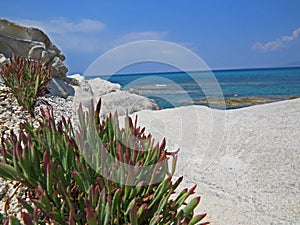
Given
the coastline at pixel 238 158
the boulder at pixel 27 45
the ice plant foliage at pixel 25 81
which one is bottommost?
the coastline at pixel 238 158

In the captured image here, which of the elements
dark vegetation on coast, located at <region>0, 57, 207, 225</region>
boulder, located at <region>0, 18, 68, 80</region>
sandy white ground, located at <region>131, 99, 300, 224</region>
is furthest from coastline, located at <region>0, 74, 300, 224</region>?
boulder, located at <region>0, 18, 68, 80</region>

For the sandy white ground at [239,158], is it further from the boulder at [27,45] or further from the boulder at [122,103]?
the boulder at [27,45]

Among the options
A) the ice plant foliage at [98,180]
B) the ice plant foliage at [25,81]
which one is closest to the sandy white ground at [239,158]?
the ice plant foliage at [98,180]

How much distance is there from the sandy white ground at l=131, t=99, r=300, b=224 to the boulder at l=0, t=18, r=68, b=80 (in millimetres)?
3433

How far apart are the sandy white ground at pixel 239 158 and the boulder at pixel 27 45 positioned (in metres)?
3.43

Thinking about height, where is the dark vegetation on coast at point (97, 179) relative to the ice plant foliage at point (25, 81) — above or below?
below

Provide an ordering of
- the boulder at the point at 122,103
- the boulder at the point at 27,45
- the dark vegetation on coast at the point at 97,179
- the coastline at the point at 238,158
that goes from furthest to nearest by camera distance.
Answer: the boulder at the point at 27,45 → the boulder at the point at 122,103 → the coastline at the point at 238,158 → the dark vegetation on coast at the point at 97,179

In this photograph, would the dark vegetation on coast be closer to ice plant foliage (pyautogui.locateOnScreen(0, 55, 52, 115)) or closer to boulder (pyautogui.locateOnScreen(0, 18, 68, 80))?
ice plant foliage (pyautogui.locateOnScreen(0, 55, 52, 115))

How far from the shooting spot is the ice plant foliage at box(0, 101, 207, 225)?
1699 millimetres

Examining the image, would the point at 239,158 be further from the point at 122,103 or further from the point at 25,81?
the point at 122,103

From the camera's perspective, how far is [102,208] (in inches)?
65.2

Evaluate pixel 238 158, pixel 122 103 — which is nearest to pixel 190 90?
pixel 122 103

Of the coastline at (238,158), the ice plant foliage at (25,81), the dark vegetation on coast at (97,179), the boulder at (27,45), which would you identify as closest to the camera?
the dark vegetation on coast at (97,179)

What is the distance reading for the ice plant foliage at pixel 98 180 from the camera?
5.57ft
